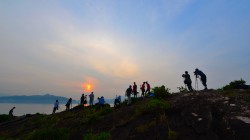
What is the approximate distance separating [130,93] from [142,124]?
42.1 feet

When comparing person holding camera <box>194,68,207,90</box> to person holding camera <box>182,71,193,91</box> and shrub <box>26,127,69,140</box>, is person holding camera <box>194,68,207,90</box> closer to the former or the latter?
person holding camera <box>182,71,193,91</box>

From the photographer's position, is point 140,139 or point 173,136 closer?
point 173,136

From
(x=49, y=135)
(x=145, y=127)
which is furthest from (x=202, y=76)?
(x=49, y=135)

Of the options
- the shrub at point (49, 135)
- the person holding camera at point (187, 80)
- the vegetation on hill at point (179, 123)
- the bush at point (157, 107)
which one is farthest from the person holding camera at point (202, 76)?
the shrub at point (49, 135)

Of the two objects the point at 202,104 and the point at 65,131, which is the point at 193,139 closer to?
the point at 202,104

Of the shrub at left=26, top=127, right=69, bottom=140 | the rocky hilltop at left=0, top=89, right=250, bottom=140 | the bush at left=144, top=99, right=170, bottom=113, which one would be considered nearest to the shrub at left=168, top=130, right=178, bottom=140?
the rocky hilltop at left=0, top=89, right=250, bottom=140

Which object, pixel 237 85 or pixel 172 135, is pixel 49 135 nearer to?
pixel 172 135

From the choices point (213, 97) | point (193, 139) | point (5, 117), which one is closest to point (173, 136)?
point (193, 139)

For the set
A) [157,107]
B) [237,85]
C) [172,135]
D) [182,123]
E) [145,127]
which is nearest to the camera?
[172,135]

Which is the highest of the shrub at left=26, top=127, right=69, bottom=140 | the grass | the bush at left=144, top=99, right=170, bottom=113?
the bush at left=144, top=99, right=170, bottom=113

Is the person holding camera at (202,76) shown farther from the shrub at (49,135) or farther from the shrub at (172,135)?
the shrub at (49,135)

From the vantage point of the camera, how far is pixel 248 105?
606 inches

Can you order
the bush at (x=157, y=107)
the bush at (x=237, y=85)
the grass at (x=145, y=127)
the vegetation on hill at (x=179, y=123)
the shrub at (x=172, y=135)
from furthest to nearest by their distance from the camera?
1. the bush at (x=237, y=85)
2. the bush at (x=157, y=107)
3. the grass at (x=145, y=127)
4. the vegetation on hill at (x=179, y=123)
5. the shrub at (x=172, y=135)

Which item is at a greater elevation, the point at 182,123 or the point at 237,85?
the point at 237,85
